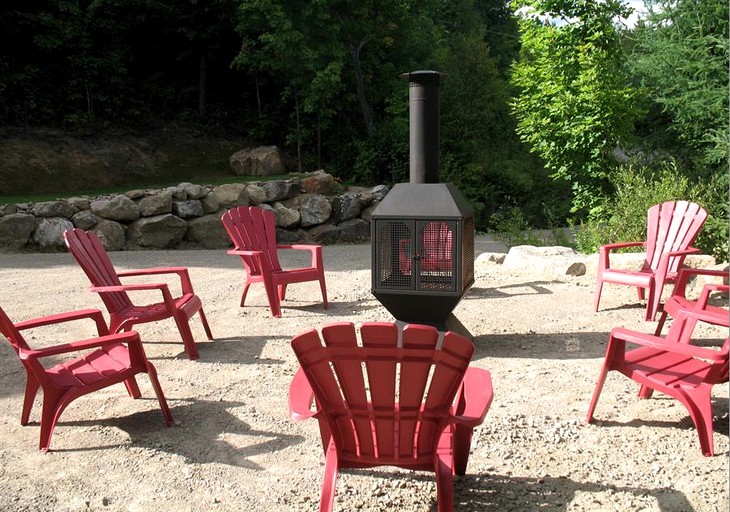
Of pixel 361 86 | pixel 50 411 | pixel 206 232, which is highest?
pixel 361 86

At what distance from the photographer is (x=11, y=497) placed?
2.62 m

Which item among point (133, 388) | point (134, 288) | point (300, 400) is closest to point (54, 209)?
point (134, 288)

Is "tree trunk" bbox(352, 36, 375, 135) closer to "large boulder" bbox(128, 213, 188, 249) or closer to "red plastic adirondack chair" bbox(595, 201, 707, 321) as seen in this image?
"large boulder" bbox(128, 213, 188, 249)

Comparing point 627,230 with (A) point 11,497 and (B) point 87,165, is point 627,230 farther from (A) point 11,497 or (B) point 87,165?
(B) point 87,165

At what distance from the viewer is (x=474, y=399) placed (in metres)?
2.48

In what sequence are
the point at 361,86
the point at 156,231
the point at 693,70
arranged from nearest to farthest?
1. the point at 693,70
2. the point at 156,231
3. the point at 361,86

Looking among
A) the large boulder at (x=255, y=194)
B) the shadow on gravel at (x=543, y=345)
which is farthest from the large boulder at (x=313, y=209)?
the shadow on gravel at (x=543, y=345)

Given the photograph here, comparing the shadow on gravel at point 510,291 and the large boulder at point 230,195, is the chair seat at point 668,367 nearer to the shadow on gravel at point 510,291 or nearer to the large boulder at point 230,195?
the shadow on gravel at point 510,291

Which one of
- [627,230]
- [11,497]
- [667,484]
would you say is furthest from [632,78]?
[11,497]

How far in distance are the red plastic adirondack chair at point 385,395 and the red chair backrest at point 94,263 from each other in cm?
243

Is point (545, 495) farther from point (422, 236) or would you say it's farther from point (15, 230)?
point (15, 230)

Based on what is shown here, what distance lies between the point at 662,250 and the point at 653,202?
1897 mm

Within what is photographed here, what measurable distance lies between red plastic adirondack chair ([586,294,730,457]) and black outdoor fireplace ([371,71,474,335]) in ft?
4.05

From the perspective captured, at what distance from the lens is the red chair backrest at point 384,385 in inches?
86.3
